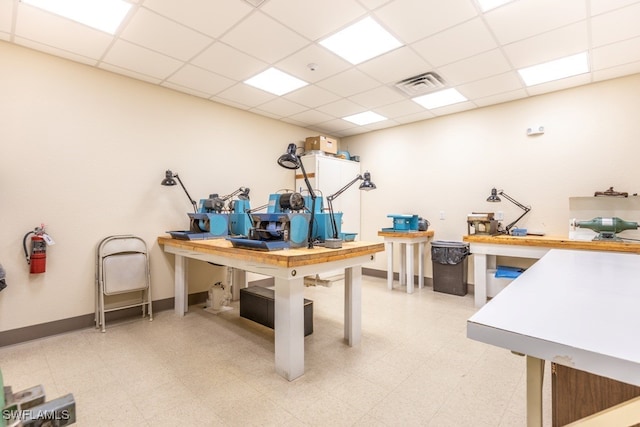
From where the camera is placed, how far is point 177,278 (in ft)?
12.6

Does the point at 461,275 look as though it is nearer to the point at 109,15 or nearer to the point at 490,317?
the point at 490,317

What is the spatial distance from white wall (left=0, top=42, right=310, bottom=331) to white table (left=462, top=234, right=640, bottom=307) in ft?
12.8

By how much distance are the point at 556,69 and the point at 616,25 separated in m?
0.85

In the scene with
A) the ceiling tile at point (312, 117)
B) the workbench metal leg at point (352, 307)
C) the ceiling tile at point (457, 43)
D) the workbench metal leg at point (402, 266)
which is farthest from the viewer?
the workbench metal leg at point (402, 266)

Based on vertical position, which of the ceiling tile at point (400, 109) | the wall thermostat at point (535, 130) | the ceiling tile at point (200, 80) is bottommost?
the wall thermostat at point (535, 130)

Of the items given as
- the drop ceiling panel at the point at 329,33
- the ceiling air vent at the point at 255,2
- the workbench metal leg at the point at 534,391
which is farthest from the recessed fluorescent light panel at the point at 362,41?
the workbench metal leg at the point at 534,391

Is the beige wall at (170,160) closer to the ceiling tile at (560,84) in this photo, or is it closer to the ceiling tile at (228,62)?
the ceiling tile at (560,84)

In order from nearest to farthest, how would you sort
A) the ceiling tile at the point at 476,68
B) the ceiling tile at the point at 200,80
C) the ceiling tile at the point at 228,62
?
the ceiling tile at the point at 228,62 → the ceiling tile at the point at 476,68 → the ceiling tile at the point at 200,80

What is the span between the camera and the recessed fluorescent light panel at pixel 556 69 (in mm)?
3297

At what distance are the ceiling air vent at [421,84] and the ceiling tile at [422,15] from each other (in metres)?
0.89

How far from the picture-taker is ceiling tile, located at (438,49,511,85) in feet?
10.6

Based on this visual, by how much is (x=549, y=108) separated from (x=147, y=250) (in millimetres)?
5813

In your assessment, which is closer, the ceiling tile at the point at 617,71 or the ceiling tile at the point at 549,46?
the ceiling tile at the point at 549,46

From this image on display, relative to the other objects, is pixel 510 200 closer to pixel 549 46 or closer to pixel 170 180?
pixel 549 46
